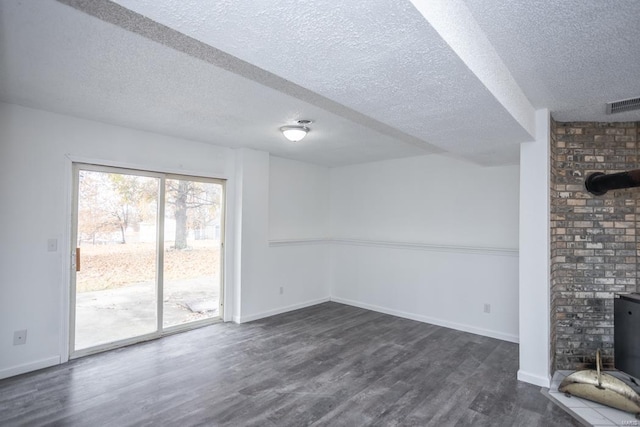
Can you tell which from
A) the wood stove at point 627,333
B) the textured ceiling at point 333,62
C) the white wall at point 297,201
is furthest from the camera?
the white wall at point 297,201

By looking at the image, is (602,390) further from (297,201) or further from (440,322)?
(297,201)

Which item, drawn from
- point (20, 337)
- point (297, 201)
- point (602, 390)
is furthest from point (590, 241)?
point (20, 337)

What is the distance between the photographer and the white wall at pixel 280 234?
4730 mm

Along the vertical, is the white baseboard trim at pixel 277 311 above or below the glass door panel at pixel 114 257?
below

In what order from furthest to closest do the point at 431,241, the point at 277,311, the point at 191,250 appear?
1. the point at 277,311
2. the point at 431,241
3. the point at 191,250

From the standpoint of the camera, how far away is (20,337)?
3.06 metres

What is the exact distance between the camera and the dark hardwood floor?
2441 mm

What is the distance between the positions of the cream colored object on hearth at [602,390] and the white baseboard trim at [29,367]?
15.3 feet

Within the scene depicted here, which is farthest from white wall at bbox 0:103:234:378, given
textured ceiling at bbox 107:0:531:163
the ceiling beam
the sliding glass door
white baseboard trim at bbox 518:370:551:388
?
white baseboard trim at bbox 518:370:551:388

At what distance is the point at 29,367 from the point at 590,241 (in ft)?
17.9

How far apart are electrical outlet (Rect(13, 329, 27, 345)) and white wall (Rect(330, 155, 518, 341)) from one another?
4.20 metres

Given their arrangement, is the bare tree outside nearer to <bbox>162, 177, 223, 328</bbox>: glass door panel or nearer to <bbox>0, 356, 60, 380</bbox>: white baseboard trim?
<bbox>162, 177, 223, 328</bbox>: glass door panel

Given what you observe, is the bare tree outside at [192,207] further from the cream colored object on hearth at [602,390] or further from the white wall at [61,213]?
the cream colored object on hearth at [602,390]

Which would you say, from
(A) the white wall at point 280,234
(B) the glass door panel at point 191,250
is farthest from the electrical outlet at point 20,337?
(A) the white wall at point 280,234
